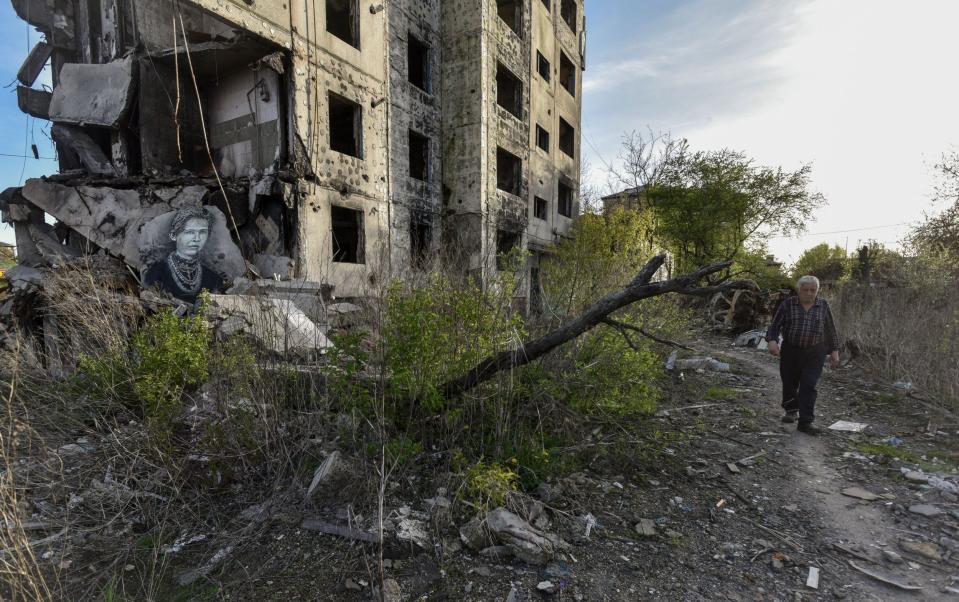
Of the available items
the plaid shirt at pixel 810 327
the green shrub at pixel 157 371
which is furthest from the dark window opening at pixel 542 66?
the green shrub at pixel 157 371

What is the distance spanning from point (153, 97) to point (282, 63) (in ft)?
9.18

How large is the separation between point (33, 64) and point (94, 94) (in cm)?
301

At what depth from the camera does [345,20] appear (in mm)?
11227

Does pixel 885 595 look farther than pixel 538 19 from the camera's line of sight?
No

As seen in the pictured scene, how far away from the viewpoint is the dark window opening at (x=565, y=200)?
1928cm

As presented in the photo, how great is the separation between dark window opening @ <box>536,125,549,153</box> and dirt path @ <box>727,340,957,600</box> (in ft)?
47.6

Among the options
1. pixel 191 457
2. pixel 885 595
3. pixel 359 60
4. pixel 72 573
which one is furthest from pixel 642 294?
pixel 359 60

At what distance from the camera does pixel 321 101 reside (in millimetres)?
9141

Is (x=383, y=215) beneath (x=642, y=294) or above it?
above

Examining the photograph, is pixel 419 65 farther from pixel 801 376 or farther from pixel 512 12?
pixel 801 376

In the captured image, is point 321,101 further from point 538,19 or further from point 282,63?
point 538,19

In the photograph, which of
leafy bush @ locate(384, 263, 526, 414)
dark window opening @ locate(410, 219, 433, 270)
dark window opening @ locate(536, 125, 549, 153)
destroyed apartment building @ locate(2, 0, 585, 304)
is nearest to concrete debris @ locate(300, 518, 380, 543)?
leafy bush @ locate(384, 263, 526, 414)

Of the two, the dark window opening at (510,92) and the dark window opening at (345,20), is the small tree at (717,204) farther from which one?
the dark window opening at (345,20)

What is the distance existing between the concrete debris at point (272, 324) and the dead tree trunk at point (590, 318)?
112 centimetres
